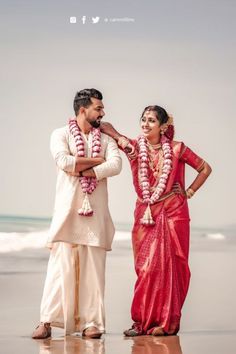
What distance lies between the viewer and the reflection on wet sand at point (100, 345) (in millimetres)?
6098

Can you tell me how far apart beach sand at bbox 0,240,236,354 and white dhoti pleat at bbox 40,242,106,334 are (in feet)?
0.39

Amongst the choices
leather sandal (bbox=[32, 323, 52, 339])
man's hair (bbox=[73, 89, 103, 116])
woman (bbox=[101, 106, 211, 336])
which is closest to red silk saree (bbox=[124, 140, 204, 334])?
woman (bbox=[101, 106, 211, 336])

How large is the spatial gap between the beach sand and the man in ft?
0.45

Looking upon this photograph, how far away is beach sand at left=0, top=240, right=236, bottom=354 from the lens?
6738 millimetres

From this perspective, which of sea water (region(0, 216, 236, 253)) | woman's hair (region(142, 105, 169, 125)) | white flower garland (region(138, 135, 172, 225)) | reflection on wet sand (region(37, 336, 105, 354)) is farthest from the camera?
sea water (region(0, 216, 236, 253))

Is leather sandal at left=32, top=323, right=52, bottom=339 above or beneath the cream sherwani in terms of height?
beneath

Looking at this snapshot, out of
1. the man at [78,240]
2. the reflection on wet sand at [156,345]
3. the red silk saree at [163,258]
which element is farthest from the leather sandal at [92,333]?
the red silk saree at [163,258]

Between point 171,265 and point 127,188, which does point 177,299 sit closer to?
point 171,265

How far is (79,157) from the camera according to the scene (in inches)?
260

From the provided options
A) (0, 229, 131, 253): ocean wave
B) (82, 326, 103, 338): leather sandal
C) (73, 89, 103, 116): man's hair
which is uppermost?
(73, 89, 103, 116): man's hair

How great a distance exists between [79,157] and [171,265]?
2.95 ft

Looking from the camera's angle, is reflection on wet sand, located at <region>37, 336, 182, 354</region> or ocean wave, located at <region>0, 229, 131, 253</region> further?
ocean wave, located at <region>0, 229, 131, 253</region>

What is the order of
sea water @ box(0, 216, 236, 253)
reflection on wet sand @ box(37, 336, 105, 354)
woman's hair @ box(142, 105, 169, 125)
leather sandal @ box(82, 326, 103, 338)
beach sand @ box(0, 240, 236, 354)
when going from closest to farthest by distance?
reflection on wet sand @ box(37, 336, 105, 354), leather sandal @ box(82, 326, 103, 338), beach sand @ box(0, 240, 236, 354), woman's hair @ box(142, 105, 169, 125), sea water @ box(0, 216, 236, 253)

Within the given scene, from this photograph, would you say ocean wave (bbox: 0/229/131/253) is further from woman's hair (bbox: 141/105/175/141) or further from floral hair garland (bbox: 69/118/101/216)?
floral hair garland (bbox: 69/118/101/216)
